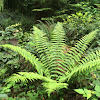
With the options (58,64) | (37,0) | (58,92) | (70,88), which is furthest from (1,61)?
(37,0)

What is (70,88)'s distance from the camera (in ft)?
4.43

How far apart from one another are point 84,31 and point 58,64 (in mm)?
1322

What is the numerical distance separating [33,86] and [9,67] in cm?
49

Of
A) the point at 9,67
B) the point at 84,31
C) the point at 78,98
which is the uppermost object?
the point at 84,31

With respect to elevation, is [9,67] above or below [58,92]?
above

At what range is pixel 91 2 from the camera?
203 inches

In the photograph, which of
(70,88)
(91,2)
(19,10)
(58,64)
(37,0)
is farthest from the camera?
(19,10)

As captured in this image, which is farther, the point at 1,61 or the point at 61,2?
the point at 61,2

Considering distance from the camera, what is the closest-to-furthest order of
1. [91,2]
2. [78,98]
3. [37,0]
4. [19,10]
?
1. [78,98]
2. [37,0]
3. [91,2]
4. [19,10]

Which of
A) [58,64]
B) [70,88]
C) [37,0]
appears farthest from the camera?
[37,0]

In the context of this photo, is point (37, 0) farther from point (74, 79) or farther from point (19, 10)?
point (74, 79)

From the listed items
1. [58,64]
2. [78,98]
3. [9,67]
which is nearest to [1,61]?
[9,67]

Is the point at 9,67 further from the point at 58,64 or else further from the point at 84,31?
the point at 84,31

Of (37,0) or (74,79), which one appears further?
(37,0)
